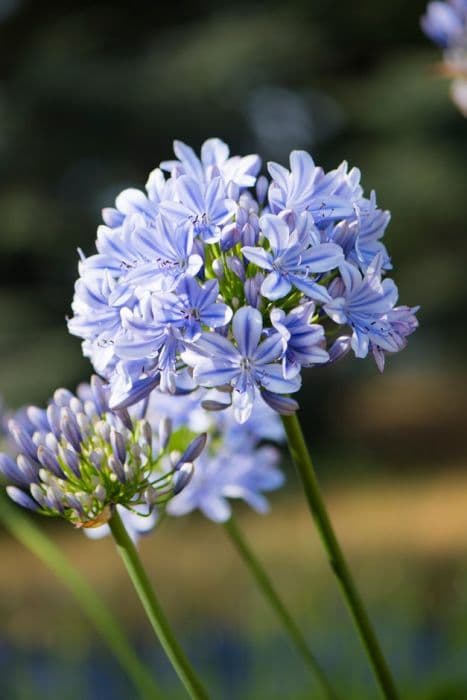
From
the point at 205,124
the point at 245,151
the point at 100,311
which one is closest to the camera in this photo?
the point at 100,311

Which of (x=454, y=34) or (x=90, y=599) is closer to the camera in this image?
(x=90, y=599)

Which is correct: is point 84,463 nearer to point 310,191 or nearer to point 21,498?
point 21,498

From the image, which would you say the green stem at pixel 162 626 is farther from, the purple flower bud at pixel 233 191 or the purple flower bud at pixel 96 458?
the purple flower bud at pixel 233 191

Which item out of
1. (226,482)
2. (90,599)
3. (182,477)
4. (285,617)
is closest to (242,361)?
(182,477)

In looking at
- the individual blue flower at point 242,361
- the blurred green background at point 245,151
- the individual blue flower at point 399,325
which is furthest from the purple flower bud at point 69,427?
the blurred green background at point 245,151

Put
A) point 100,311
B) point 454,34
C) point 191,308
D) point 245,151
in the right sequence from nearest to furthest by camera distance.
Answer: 1. point 191,308
2. point 100,311
3. point 454,34
4. point 245,151

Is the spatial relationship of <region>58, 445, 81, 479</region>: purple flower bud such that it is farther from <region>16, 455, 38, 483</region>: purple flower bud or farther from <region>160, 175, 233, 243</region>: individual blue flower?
<region>160, 175, 233, 243</region>: individual blue flower
